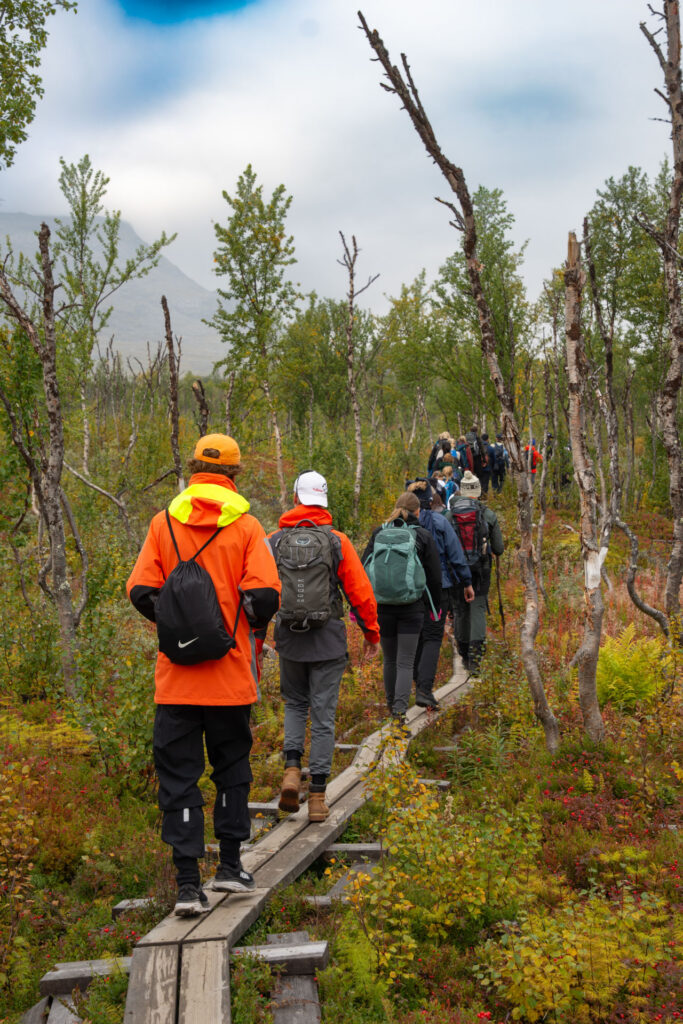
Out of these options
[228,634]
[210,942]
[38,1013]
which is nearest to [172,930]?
[210,942]

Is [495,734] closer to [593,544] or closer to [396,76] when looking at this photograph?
[593,544]

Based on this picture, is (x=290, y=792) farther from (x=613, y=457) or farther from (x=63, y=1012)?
(x=613, y=457)

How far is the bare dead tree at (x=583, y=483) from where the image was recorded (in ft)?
17.4

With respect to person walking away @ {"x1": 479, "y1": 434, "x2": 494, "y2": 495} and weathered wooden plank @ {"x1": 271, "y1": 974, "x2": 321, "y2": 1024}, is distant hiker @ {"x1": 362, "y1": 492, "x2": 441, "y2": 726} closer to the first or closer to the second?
weathered wooden plank @ {"x1": 271, "y1": 974, "x2": 321, "y2": 1024}

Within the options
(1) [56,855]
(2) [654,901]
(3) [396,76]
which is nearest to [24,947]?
(1) [56,855]

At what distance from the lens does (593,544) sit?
553 centimetres

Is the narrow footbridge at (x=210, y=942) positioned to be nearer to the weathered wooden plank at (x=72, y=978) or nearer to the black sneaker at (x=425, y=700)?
the weathered wooden plank at (x=72, y=978)

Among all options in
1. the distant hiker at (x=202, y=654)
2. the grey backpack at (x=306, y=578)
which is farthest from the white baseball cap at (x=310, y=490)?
the distant hiker at (x=202, y=654)

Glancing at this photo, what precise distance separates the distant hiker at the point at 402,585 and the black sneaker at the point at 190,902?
111 inches

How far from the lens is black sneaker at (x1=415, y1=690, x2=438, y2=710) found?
7191 millimetres

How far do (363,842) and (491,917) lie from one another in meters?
1.22

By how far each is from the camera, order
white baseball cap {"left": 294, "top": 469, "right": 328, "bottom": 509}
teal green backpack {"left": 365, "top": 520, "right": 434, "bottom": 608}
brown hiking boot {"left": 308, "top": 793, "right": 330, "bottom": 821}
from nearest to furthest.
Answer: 1. brown hiking boot {"left": 308, "top": 793, "right": 330, "bottom": 821}
2. white baseball cap {"left": 294, "top": 469, "right": 328, "bottom": 509}
3. teal green backpack {"left": 365, "top": 520, "right": 434, "bottom": 608}

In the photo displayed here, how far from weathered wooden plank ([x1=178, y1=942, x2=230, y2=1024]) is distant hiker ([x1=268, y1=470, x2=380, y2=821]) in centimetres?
171

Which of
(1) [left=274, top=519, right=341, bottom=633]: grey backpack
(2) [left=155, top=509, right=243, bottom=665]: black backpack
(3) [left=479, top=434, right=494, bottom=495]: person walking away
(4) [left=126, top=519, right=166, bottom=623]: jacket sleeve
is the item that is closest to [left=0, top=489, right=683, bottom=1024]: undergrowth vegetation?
(1) [left=274, top=519, right=341, bottom=633]: grey backpack
